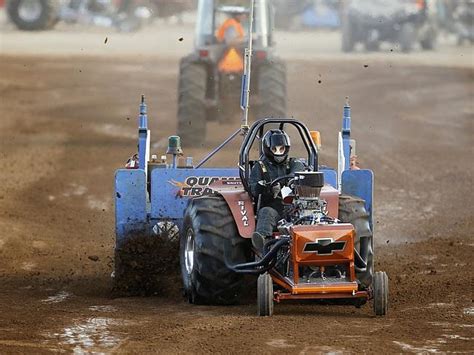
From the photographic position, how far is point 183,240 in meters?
10.9

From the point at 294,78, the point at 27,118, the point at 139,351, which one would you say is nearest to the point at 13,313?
the point at 139,351

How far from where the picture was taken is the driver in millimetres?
10227

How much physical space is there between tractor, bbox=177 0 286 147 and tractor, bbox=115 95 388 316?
7445 millimetres

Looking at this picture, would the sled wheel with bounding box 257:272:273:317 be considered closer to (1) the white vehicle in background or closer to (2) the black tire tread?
(2) the black tire tread

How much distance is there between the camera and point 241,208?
1024 cm

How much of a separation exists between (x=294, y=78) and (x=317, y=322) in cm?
1968

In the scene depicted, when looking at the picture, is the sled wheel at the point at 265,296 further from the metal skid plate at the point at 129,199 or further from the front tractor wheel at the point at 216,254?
the metal skid plate at the point at 129,199

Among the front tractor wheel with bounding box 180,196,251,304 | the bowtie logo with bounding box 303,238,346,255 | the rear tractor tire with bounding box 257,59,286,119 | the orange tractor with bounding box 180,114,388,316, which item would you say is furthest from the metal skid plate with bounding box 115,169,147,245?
the rear tractor tire with bounding box 257,59,286,119

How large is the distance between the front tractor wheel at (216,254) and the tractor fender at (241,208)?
5 cm

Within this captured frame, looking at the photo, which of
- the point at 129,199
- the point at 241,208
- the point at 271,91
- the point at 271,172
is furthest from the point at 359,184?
the point at 271,91

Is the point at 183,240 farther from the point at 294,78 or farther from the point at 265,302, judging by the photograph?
the point at 294,78

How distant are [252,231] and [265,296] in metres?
0.76

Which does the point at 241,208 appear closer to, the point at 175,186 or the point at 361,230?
the point at 361,230

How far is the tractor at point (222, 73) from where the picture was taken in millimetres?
19141
